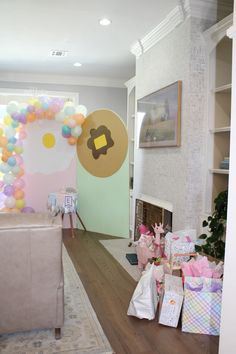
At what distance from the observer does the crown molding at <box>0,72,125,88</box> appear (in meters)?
5.92

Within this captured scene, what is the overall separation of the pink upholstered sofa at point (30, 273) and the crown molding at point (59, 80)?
15.1ft

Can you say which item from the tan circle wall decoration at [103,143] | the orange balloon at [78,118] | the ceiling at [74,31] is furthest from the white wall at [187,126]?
the orange balloon at [78,118]

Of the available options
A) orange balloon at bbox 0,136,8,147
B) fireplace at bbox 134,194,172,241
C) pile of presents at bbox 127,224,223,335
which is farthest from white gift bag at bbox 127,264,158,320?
orange balloon at bbox 0,136,8,147

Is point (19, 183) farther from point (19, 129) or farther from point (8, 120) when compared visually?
point (8, 120)

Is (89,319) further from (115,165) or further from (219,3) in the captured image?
(219,3)

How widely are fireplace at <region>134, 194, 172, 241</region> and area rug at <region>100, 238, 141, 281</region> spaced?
229 mm

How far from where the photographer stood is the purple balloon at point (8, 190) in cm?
484

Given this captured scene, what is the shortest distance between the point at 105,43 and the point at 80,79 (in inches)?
79.0

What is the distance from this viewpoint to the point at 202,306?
7.09ft

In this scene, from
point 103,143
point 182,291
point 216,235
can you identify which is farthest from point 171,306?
point 103,143

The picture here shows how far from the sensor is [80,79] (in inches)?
242

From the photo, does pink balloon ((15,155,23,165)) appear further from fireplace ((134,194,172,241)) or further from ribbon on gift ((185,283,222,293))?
ribbon on gift ((185,283,222,293))

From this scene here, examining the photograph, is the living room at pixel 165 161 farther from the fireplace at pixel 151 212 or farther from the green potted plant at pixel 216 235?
the green potted plant at pixel 216 235

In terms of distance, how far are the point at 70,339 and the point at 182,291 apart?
32.5 inches
